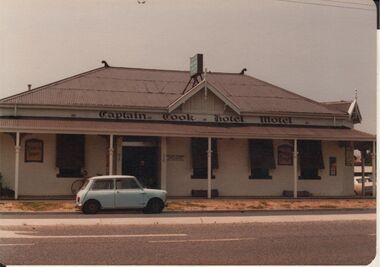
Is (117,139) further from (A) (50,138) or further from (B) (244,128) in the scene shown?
(B) (244,128)

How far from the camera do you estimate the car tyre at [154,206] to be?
20.4 meters

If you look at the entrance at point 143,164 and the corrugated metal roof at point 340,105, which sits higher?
the corrugated metal roof at point 340,105

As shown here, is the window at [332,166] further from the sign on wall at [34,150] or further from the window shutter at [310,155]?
the sign on wall at [34,150]

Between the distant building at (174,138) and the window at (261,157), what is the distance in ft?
0.17

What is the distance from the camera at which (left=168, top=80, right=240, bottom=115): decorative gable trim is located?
29.0m

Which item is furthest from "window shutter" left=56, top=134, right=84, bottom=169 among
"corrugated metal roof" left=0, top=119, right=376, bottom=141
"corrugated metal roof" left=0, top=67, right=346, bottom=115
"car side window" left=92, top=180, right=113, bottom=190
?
"car side window" left=92, top=180, right=113, bottom=190

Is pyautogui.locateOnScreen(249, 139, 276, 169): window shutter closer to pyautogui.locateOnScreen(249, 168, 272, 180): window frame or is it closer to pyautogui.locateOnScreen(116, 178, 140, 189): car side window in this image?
pyautogui.locateOnScreen(249, 168, 272, 180): window frame

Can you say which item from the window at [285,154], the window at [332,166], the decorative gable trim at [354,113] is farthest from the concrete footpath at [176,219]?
the decorative gable trim at [354,113]

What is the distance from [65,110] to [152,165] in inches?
191

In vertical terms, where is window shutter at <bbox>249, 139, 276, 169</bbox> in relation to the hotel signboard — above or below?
below

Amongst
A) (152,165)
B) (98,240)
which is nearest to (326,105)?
(152,165)

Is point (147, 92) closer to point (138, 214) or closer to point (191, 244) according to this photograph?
point (138, 214)

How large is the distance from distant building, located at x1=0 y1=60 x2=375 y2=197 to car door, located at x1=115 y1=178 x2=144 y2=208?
17.9 feet

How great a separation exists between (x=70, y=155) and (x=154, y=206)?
7.96m
